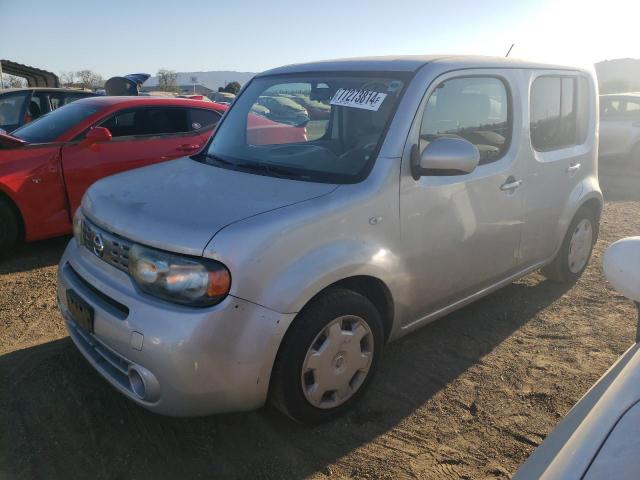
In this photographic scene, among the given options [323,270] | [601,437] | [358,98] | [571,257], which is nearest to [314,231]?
[323,270]

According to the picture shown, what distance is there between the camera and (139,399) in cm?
223

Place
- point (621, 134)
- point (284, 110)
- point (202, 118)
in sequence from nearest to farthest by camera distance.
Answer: point (284, 110)
point (202, 118)
point (621, 134)

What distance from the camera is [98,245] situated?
100 inches

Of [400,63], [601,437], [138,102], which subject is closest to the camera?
[601,437]

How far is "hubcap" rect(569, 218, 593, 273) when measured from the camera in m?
4.31

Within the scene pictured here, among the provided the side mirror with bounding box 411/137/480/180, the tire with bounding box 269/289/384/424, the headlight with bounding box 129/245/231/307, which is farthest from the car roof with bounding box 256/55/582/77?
the headlight with bounding box 129/245/231/307

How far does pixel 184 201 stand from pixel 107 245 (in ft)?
1.40

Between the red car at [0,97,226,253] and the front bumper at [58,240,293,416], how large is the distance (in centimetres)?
303

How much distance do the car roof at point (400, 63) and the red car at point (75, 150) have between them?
8.10 feet

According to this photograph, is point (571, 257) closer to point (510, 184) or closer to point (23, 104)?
point (510, 184)

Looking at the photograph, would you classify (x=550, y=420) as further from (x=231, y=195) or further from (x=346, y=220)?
(x=231, y=195)

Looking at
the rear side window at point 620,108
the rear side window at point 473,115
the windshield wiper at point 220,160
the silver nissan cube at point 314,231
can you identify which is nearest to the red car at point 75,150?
the silver nissan cube at point 314,231

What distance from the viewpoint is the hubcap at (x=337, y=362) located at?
2434mm

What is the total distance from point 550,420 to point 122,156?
15.0ft
